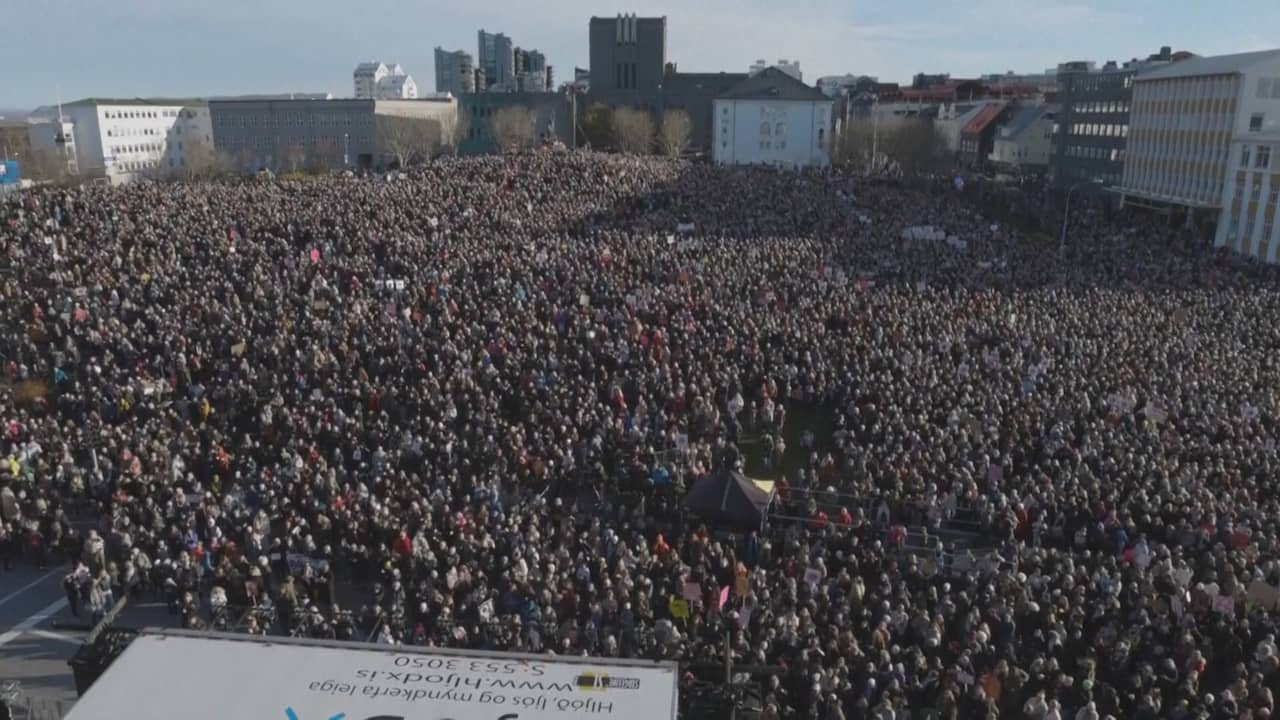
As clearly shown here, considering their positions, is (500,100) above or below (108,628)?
above

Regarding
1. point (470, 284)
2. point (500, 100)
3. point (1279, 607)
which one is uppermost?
point (500, 100)

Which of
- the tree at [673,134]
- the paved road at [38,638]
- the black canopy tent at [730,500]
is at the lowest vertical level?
the paved road at [38,638]

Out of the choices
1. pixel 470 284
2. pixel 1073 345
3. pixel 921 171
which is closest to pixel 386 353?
pixel 470 284

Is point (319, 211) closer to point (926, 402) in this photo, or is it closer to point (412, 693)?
point (926, 402)

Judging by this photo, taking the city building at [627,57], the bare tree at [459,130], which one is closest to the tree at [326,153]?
the bare tree at [459,130]

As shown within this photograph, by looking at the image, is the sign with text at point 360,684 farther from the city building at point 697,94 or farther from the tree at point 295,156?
the city building at point 697,94

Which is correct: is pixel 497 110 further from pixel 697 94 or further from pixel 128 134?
pixel 128 134
